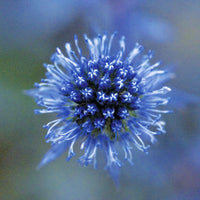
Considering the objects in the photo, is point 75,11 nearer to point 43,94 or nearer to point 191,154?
point 43,94

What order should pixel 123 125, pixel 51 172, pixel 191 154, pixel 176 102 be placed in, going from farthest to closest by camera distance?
pixel 51 172, pixel 191 154, pixel 176 102, pixel 123 125

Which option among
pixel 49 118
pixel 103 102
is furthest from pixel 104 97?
pixel 49 118

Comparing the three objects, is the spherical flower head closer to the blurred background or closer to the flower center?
the flower center

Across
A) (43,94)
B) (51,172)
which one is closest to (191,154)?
(51,172)

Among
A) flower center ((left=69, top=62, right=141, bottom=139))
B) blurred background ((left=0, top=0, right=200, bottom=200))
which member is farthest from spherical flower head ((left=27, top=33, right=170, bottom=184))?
blurred background ((left=0, top=0, right=200, bottom=200))

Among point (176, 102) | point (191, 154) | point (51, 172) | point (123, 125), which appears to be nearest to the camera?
point (123, 125)

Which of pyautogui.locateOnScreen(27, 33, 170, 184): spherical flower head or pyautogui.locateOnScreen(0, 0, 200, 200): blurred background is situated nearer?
pyautogui.locateOnScreen(27, 33, 170, 184): spherical flower head

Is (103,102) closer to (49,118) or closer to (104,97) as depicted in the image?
(104,97)
